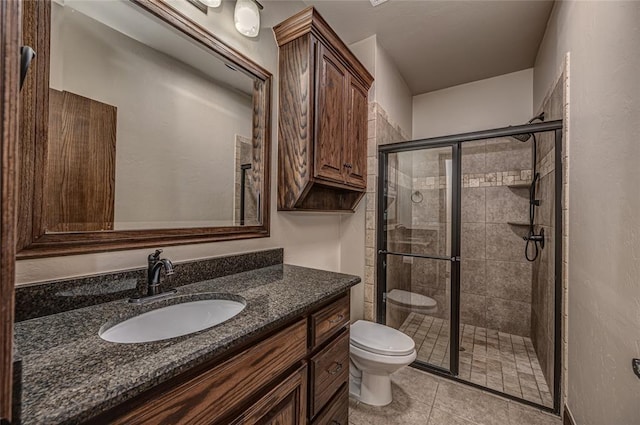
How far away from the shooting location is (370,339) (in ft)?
5.74

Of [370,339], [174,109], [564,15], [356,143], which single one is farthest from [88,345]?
[564,15]

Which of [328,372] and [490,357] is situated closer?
[328,372]

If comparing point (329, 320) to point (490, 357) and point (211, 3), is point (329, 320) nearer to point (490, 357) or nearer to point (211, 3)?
point (211, 3)

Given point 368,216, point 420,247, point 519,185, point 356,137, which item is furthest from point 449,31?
point 420,247

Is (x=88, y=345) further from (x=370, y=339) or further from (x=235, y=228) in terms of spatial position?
(x=370, y=339)

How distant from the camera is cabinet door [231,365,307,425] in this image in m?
0.81

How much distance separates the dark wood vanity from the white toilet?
0.35 m

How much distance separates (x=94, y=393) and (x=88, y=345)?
23 centimetres

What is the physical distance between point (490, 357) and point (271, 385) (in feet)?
7.32

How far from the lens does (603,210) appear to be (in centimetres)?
112

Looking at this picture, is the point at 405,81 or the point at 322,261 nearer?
the point at 322,261

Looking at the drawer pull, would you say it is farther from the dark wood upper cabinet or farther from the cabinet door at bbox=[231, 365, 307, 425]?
the dark wood upper cabinet

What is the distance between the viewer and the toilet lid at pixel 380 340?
5.31ft

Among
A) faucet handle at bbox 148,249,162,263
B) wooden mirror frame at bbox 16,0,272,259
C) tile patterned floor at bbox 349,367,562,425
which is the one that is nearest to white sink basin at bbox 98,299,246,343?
faucet handle at bbox 148,249,162,263
